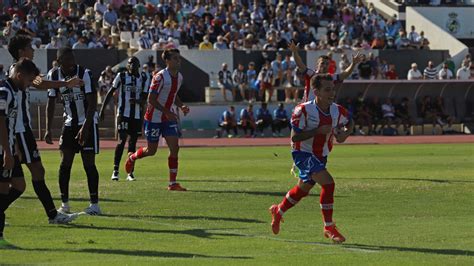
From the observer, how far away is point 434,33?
54.1m

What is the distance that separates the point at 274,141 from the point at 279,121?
365cm

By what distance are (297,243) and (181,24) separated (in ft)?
119

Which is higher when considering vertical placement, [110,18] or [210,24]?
[110,18]

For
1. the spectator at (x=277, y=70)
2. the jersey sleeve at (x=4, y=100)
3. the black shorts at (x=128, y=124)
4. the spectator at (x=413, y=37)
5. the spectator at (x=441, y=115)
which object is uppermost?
the jersey sleeve at (x=4, y=100)

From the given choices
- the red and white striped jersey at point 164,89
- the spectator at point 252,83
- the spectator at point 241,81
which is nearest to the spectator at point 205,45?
the spectator at point 241,81

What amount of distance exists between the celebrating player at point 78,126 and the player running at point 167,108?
3613 mm

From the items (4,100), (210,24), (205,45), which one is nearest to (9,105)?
(4,100)

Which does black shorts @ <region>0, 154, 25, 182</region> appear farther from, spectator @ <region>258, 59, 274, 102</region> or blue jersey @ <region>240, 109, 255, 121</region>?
spectator @ <region>258, 59, 274, 102</region>

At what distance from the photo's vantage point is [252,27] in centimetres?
5028

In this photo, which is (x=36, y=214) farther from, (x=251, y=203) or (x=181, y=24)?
(x=181, y=24)

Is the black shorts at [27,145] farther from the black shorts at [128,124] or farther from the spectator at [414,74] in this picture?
the spectator at [414,74]

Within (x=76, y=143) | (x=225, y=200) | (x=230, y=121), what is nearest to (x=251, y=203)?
(x=225, y=200)

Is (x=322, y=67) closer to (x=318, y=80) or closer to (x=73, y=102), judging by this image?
(x=73, y=102)

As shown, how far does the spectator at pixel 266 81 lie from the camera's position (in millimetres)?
46312
